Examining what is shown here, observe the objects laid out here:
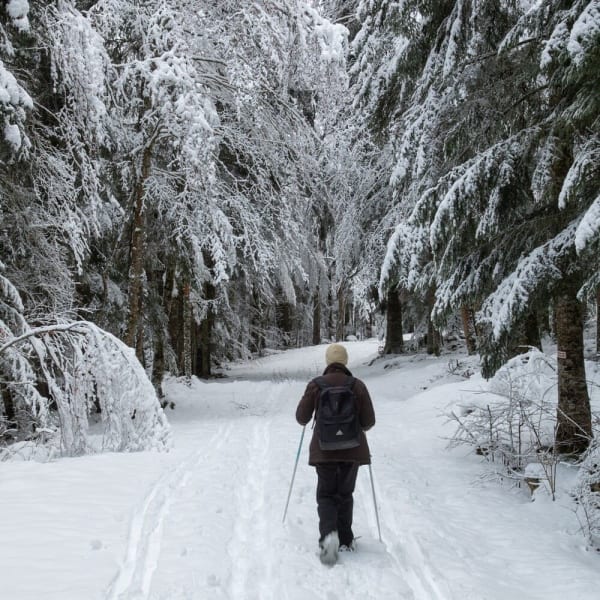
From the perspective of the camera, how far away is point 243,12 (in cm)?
862

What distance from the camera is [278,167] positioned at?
10.9m

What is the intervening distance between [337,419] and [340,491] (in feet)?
1.98

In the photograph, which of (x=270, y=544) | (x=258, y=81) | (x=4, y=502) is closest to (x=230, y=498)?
(x=270, y=544)

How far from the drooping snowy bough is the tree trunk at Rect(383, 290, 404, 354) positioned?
12470 millimetres

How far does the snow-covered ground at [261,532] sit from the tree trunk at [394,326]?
10809 mm

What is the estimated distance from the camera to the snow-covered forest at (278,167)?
19.4 ft

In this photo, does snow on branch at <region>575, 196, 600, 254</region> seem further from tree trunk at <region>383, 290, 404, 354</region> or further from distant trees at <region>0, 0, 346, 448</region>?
tree trunk at <region>383, 290, 404, 354</region>

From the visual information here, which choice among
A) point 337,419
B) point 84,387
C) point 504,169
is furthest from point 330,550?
point 504,169

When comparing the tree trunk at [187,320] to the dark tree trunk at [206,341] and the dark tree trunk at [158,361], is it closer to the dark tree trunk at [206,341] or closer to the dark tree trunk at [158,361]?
the dark tree trunk at [158,361]

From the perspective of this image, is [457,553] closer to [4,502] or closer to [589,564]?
[589,564]

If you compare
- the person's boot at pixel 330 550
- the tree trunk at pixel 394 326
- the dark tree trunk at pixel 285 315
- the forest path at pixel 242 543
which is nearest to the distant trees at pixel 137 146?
the forest path at pixel 242 543

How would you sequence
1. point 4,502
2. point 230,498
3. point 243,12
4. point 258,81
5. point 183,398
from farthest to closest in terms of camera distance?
point 183,398, point 258,81, point 243,12, point 230,498, point 4,502

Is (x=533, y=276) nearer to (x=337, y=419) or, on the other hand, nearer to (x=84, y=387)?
(x=337, y=419)

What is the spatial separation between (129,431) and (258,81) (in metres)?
6.20
